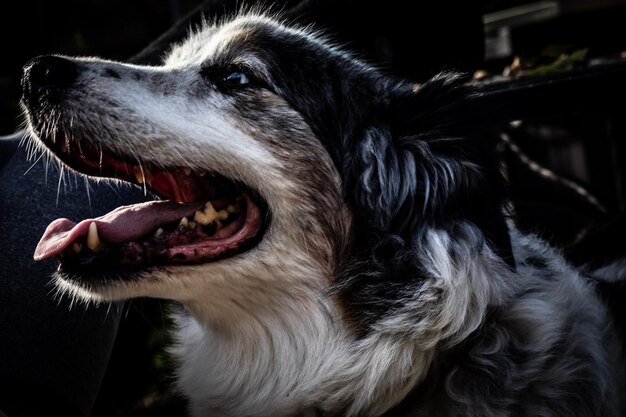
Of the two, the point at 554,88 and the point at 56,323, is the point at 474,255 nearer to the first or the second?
the point at 554,88

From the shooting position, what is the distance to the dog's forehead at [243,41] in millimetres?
2219

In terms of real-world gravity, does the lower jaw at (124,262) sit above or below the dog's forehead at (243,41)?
below

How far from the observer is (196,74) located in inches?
88.7

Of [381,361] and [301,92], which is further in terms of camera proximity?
[301,92]

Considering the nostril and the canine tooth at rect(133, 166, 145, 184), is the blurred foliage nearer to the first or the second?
the canine tooth at rect(133, 166, 145, 184)

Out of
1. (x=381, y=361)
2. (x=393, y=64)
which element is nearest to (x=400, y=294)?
(x=381, y=361)

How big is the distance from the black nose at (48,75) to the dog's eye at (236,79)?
437 mm

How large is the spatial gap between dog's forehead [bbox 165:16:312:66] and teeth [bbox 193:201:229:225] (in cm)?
48

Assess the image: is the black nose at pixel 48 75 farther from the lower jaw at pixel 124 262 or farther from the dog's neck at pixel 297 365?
the dog's neck at pixel 297 365

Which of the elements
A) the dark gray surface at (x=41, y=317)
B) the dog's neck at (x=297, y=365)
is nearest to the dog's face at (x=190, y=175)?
the dog's neck at (x=297, y=365)

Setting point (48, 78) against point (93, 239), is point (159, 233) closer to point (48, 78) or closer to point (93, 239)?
point (93, 239)

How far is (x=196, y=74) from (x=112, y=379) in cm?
192

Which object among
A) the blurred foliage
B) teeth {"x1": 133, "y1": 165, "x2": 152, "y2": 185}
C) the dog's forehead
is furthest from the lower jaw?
the blurred foliage

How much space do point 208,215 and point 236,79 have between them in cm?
45
